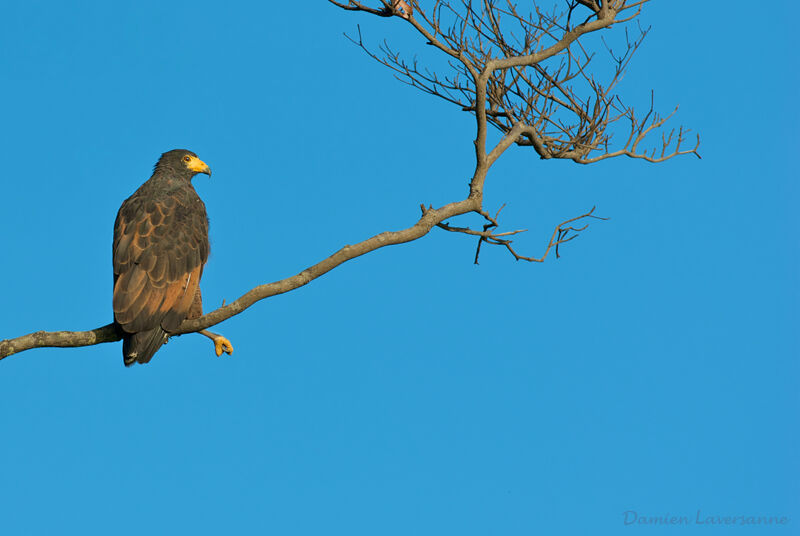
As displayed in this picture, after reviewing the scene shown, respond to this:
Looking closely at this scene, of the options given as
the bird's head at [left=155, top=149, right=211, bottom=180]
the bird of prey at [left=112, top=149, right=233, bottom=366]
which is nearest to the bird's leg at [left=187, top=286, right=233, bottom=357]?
the bird of prey at [left=112, top=149, right=233, bottom=366]

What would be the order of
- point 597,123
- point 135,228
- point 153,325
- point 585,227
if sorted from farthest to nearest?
point 597,123 < point 585,227 < point 135,228 < point 153,325

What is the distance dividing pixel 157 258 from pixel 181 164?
1.39m

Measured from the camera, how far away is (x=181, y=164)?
27.6 ft

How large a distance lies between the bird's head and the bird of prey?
0.07 m

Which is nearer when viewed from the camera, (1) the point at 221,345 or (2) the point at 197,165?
(1) the point at 221,345

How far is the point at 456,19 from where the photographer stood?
8.50 meters

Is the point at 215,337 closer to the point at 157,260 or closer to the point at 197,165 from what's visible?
the point at 157,260

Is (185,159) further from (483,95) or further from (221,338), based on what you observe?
(483,95)

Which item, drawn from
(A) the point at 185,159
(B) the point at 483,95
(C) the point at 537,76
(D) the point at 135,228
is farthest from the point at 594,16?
(D) the point at 135,228

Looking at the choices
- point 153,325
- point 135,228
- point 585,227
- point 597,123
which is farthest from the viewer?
point 597,123

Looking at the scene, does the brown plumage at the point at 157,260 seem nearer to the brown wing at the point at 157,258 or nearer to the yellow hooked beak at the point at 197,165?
the brown wing at the point at 157,258

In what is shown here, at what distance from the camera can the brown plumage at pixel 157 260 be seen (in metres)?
7.06

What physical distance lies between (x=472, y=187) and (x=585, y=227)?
1410mm

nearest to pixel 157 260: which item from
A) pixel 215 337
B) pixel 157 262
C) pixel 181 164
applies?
pixel 157 262
